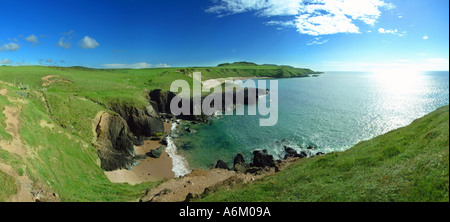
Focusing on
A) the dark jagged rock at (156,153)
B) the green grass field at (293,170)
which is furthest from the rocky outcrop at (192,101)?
the green grass field at (293,170)

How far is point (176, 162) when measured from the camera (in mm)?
38406

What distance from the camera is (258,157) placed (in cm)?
3700

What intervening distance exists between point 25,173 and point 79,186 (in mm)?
5680

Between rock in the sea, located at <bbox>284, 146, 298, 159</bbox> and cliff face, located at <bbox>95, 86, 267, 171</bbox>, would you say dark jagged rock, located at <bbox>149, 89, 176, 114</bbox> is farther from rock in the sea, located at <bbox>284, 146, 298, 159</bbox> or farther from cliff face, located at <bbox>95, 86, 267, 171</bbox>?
rock in the sea, located at <bbox>284, 146, 298, 159</bbox>

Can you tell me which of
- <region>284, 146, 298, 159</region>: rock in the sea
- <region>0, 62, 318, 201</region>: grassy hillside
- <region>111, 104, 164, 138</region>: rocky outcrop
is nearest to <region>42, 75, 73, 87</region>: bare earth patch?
<region>111, 104, 164, 138</region>: rocky outcrop

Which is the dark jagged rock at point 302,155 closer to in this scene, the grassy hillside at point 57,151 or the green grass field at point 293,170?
the green grass field at point 293,170

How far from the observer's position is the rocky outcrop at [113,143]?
99.3 feet

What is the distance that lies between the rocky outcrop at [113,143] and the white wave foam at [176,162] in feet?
24.5

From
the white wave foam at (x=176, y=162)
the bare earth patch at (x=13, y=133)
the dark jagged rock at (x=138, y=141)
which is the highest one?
the bare earth patch at (x=13, y=133)

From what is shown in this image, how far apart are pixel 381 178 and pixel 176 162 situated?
109 ft
